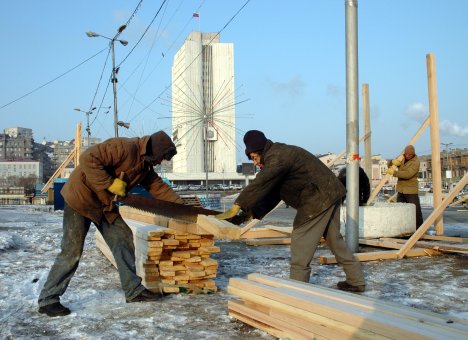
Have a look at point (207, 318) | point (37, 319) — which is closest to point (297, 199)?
point (207, 318)

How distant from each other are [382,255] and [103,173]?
4.73m

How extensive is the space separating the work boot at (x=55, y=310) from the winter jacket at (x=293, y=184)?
1892 mm

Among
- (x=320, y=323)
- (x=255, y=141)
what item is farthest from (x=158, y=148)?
(x=320, y=323)

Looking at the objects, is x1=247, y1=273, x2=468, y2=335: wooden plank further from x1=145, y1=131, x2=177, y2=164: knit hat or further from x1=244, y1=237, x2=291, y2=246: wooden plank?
x1=244, y1=237, x2=291, y2=246: wooden plank

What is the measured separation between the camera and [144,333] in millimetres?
3902

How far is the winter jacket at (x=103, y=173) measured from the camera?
449 cm

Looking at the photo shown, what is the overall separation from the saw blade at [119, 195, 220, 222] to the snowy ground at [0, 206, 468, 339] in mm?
872

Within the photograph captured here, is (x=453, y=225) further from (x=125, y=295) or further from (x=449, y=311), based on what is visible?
(x=125, y=295)

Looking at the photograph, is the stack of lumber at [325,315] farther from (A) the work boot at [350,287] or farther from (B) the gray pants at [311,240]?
(A) the work boot at [350,287]

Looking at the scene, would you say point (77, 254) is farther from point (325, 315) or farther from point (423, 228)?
point (423, 228)

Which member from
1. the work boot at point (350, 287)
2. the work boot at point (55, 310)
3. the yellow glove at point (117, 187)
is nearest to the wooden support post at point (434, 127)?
the work boot at point (350, 287)

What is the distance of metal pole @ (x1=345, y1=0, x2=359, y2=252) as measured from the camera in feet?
25.0

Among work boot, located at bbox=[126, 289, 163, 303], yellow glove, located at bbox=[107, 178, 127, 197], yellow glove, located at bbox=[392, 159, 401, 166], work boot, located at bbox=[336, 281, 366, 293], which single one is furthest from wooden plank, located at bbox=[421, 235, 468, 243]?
yellow glove, located at bbox=[107, 178, 127, 197]

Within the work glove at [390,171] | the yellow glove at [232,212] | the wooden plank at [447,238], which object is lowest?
the wooden plank at [447,238]
